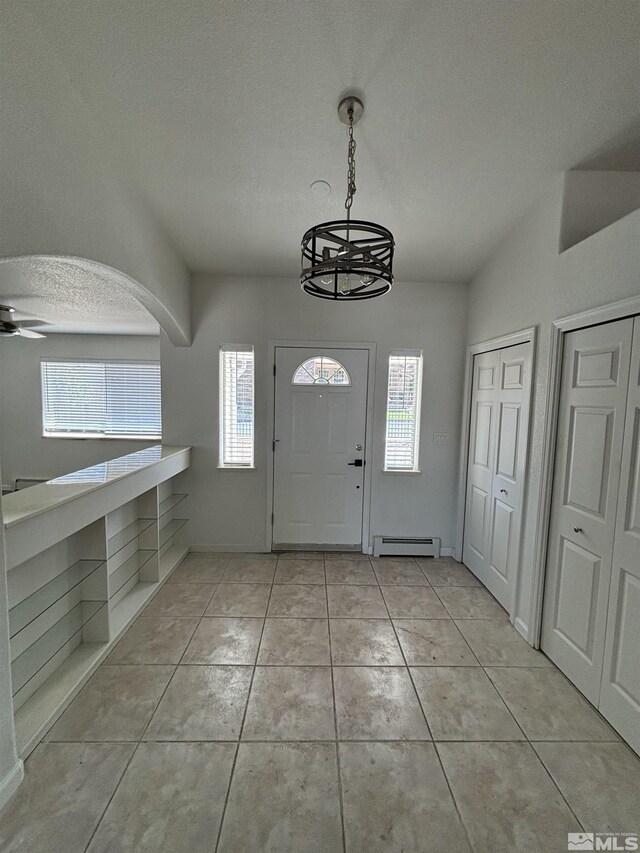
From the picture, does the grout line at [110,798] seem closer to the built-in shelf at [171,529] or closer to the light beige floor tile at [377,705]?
the light beige floor tile at [377,705]

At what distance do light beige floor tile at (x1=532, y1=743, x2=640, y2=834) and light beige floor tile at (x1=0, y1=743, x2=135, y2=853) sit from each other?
1849 millimetres

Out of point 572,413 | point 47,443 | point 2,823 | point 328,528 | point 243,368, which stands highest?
point 243,368

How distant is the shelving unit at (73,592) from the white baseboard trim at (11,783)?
0.30 ft

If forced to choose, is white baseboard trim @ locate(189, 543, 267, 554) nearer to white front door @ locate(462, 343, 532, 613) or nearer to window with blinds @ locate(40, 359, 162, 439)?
white front door @ locate(462, 343, 532, 613)

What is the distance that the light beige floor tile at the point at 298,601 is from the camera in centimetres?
258

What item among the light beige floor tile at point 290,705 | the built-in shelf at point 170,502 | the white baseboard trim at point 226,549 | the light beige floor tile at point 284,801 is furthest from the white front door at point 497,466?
the built-in shelf at point 170,502

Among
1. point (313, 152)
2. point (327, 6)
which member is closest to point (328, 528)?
point (313, 152)

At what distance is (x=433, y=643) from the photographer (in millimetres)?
2293

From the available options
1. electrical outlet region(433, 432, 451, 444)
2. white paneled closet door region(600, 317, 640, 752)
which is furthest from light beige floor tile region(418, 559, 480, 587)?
white paneled closet door region(600, 317, 640, 752)

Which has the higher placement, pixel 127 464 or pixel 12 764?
pixel 127 464

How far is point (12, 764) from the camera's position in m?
1.39

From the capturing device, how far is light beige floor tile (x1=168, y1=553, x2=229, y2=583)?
3.03 meters

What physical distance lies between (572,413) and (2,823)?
10.4 feet

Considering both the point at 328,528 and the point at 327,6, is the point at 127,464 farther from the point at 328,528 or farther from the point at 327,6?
the point at 327,6
